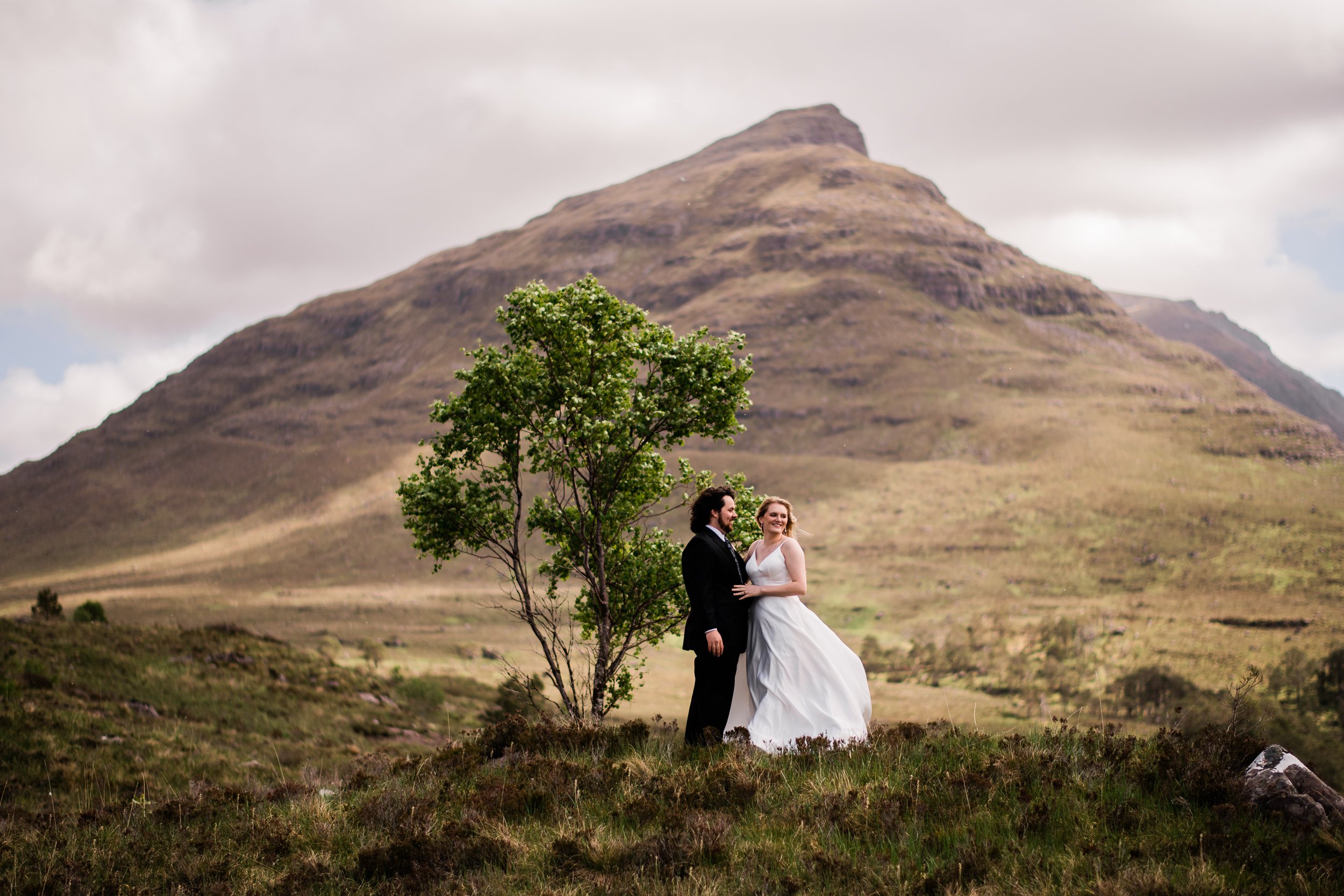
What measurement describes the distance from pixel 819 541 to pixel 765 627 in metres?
138

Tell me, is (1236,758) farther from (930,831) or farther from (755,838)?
(755,838)

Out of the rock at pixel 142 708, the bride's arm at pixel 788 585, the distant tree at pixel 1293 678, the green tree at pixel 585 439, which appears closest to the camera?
the bride's arm at pixel 788 585

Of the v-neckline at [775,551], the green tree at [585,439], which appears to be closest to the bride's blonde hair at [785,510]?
the v-neckline at [775,551]

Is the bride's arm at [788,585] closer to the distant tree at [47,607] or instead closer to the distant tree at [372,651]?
the distant tree at [47,607]

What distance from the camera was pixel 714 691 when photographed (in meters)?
8.88

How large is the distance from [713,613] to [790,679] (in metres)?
1.16

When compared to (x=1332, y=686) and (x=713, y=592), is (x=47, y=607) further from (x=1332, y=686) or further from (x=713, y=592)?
(x=1332, y=686)

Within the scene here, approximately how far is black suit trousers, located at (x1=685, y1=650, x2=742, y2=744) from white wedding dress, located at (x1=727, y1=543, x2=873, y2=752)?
232 mm

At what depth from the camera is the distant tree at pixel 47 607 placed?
147 feet

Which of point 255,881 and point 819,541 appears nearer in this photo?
point 255,881

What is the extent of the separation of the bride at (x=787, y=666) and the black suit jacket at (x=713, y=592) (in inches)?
7.1

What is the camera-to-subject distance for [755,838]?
235 inches

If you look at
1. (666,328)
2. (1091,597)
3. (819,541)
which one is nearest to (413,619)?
(819,541)

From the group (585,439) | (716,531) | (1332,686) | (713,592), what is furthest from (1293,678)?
(713,592)
